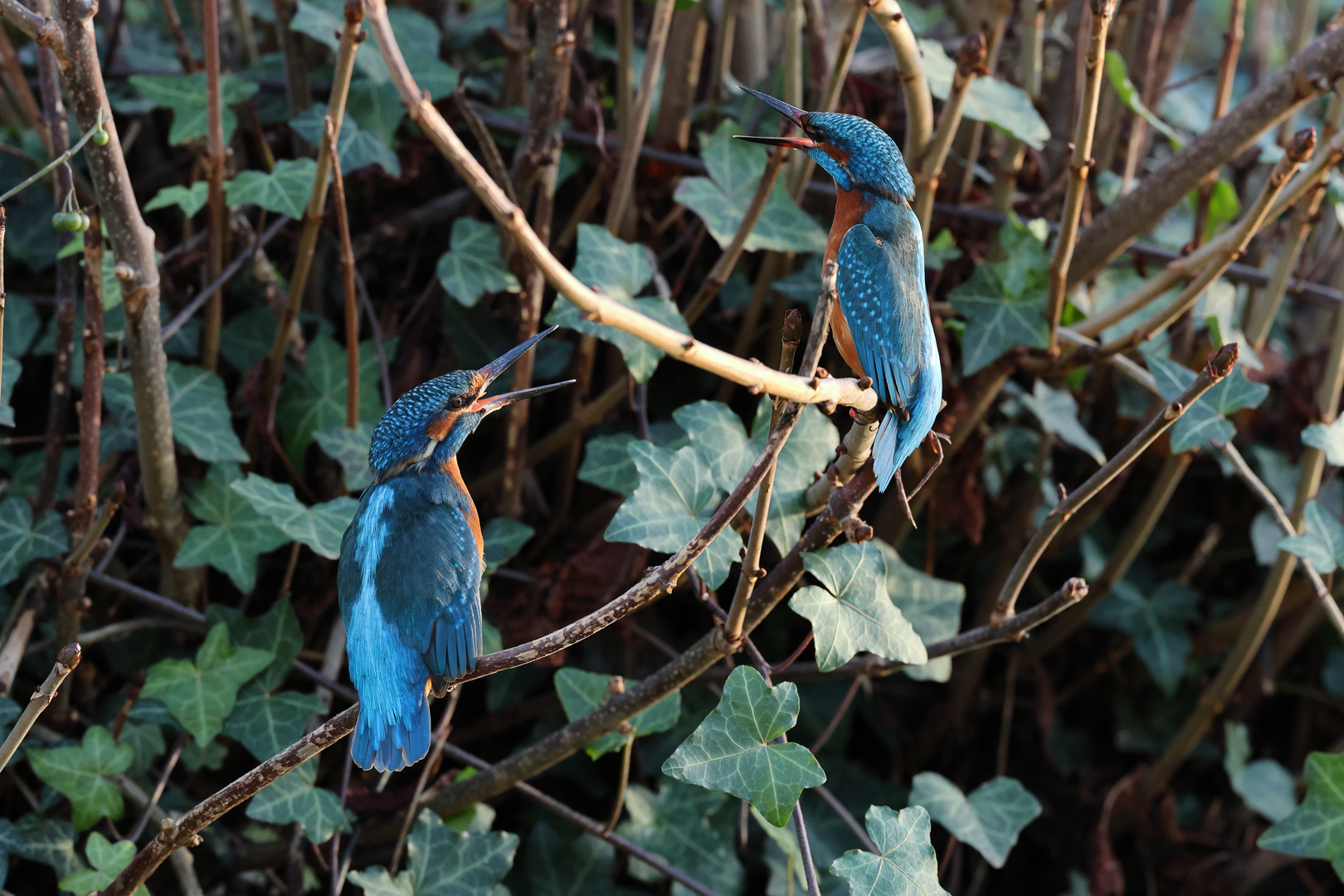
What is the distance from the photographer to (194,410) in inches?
75.4

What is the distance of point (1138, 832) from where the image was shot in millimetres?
2416

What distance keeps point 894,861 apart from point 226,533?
1228mm

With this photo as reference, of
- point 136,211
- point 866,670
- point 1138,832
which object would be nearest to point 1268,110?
point 866,670

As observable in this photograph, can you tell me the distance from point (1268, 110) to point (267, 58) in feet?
6.47

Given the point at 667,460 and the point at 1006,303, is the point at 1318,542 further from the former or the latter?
the point at 667,460

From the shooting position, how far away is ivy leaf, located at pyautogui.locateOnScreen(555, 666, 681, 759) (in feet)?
5.49

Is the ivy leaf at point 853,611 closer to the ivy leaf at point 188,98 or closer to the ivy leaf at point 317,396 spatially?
the ivy leaf at point 317,396

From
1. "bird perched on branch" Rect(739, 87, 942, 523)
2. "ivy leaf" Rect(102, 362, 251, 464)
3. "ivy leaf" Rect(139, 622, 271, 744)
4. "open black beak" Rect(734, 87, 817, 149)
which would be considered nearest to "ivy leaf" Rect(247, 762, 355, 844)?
"ivy leaf" Rect(139, 622, 271, 744)

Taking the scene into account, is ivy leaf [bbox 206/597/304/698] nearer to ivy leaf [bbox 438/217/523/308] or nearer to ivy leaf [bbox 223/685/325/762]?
ivy leaf [bbox 223/685/325/762]

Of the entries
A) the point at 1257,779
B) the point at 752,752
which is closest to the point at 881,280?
the point at 752,752

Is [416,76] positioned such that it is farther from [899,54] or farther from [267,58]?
[899,54]

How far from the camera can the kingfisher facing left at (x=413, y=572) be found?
1.13 metres

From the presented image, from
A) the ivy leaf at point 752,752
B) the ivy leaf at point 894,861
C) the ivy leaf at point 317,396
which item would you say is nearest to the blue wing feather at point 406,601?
the ivy leaf at point 752,752

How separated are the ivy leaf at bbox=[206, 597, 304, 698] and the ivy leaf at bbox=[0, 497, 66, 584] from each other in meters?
0.27
